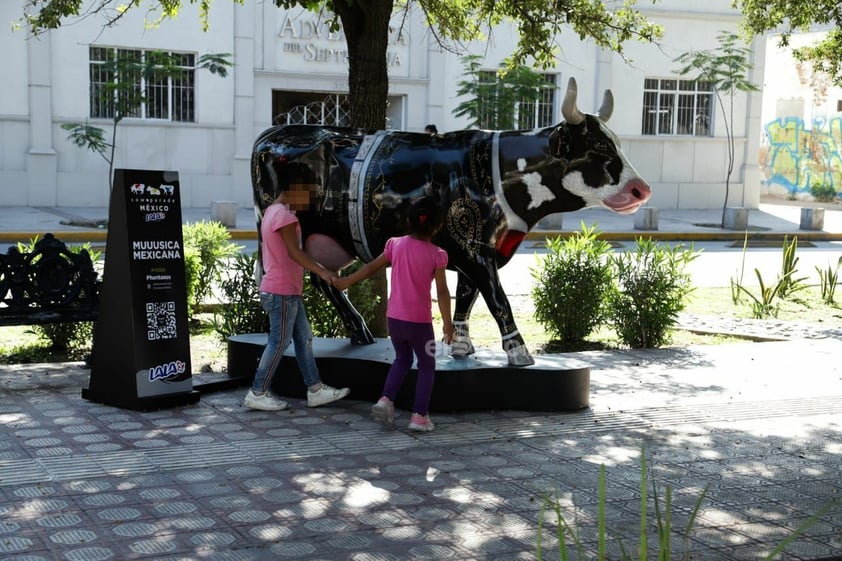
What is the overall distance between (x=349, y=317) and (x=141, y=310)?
158cm

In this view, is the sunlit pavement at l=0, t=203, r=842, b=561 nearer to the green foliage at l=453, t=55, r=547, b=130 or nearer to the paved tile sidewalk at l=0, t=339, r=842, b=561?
the paved tile sidewalk at l=0, t=339, r=842, b=561

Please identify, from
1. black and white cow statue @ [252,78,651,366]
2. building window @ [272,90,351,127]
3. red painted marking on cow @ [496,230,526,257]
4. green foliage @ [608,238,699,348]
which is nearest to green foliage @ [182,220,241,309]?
black and white cow statue @ [252,78,651,366]

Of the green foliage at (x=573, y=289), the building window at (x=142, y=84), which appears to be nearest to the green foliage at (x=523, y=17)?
the green foliage at (x=573, y=289)

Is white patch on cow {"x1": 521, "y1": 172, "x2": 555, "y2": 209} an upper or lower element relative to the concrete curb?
upper

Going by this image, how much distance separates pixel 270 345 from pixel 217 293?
5.53 metres

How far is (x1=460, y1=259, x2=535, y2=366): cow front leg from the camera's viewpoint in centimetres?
705

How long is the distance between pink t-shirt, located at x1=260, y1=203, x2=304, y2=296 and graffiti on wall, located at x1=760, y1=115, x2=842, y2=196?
3140 centimetres

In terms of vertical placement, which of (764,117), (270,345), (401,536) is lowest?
(401,536)

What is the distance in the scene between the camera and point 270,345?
692 cm

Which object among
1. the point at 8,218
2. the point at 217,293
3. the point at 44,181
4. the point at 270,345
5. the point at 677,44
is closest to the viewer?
the point at 270,345

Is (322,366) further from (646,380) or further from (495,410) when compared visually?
(646,380)

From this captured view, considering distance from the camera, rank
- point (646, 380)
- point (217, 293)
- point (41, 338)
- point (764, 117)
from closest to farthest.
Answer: point (646, 380) → point (41, 338) → point (217, 293) → point (764, 117)

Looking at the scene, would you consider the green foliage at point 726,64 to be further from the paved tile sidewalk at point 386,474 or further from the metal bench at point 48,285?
the metal bench at point 48,285

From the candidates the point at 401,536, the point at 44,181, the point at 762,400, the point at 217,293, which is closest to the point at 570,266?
the point at 762,400
